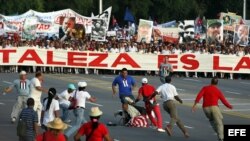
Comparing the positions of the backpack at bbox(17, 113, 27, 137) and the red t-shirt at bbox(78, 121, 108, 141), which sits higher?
the red t-shirt at bbox(78, 121, 108, 141)

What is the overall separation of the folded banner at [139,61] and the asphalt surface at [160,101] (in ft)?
5.08

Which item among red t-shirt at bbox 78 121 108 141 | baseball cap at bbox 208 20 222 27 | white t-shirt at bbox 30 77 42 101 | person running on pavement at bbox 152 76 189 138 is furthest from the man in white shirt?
baseball cap at bbox 208 20 222 27

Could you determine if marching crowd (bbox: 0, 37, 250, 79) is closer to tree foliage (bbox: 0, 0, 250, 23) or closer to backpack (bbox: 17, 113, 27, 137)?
tree foliage (bbox: 0, 0, 250, 23)

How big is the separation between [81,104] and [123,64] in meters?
27.9

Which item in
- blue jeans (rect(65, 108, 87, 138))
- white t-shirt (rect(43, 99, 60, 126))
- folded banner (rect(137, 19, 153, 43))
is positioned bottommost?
blue jeans (rect(65, 108, 87, 138))

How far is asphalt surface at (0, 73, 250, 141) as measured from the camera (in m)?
26.0

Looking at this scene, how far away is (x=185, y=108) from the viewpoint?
113 feet

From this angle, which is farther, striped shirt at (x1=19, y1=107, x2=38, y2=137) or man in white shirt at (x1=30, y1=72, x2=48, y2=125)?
man in white shirt at (x1=30, y1=72, x2=48, y2=125)

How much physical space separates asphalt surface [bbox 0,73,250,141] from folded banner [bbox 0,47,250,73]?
1.55m

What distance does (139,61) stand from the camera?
52875 mm

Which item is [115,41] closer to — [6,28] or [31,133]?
[6,28]

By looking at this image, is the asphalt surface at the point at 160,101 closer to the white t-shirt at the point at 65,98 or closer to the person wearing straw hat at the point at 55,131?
the white t-shirt at the point at 65,98

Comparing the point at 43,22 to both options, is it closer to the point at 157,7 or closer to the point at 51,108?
the point at 51,108

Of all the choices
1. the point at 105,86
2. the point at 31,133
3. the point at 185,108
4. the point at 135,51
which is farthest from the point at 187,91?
the point at 31,133
